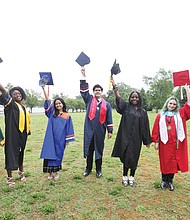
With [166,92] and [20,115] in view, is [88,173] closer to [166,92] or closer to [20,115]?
[20,115]

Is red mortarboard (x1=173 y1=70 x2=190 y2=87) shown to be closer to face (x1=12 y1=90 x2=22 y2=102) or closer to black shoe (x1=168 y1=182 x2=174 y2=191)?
black shoe (x1=168 y1=182 x2=174 y2=191)

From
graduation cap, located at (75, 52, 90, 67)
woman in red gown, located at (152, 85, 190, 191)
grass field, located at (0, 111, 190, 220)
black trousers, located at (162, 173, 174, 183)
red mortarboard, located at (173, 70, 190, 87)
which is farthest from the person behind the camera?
graduation cap, located at (75, 52, 90, 67)

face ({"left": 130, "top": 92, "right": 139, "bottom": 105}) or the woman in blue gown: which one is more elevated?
face ({"left": 130, "top": 92, "right": 139, "bottom": 105})

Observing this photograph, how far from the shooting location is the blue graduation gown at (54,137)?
413 centimetres

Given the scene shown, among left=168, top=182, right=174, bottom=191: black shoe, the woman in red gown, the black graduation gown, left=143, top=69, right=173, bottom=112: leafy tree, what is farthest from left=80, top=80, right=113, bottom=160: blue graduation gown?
left=143, top=69, right=173, bottom=112: leafy tree

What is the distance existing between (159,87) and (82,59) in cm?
4519

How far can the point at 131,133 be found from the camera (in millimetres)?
3951

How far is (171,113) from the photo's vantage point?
152 inches

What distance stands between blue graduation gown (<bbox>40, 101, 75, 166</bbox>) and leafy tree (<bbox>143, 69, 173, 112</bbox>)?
43.6m

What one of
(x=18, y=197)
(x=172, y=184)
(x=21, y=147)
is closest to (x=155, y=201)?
(x=172, y=184)

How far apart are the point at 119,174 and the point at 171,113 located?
73.4 inches

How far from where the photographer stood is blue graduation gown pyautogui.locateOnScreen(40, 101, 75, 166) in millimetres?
4129

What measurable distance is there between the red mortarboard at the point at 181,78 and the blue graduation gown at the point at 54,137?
7.38 ft

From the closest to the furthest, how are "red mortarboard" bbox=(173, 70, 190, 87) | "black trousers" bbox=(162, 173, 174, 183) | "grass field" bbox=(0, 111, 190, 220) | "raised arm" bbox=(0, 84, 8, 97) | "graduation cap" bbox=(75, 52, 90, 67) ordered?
"grass field" bbox=(0, 111, 190, 220)
"raised arm" bbox=(0, 84, 8, 97)
"red mortarboard" bbox=(173, 70, 190, 87)
"black trousers" bbox=(162, 173, 174, 183)
"graduation cap" bbox=(75, 52, 90, 67)
